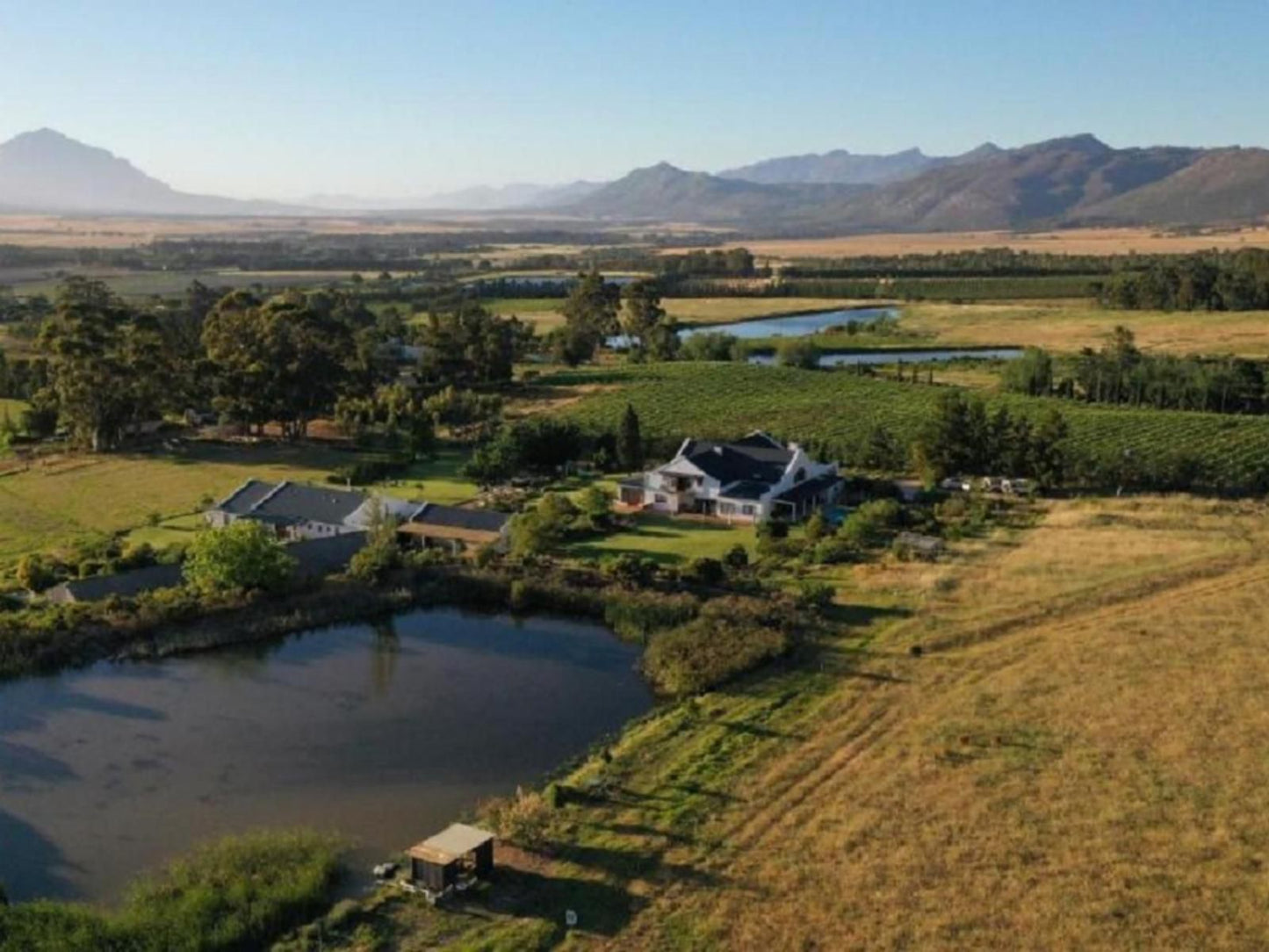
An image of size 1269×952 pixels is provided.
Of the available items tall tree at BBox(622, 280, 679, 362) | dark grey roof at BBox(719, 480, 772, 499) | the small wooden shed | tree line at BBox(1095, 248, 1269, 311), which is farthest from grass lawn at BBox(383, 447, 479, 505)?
tree line at BBox(1095, 248, 1269, 311)

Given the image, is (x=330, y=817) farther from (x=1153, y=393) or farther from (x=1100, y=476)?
(x=1153, y=393)

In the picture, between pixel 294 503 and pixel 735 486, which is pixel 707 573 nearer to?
pixel 735 486

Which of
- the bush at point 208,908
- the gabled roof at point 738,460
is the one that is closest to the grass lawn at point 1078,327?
the gabled roof at point 738,460

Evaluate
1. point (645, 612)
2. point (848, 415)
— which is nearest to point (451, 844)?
point (645, 612)

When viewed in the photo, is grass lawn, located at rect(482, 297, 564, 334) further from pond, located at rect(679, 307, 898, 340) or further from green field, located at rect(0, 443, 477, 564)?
green field, located at rect(0, 443, 477, 564)

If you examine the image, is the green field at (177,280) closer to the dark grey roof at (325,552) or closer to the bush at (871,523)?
the dark grey roof at (325,552)

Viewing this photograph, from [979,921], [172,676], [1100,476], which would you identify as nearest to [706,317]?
[1100,476]
